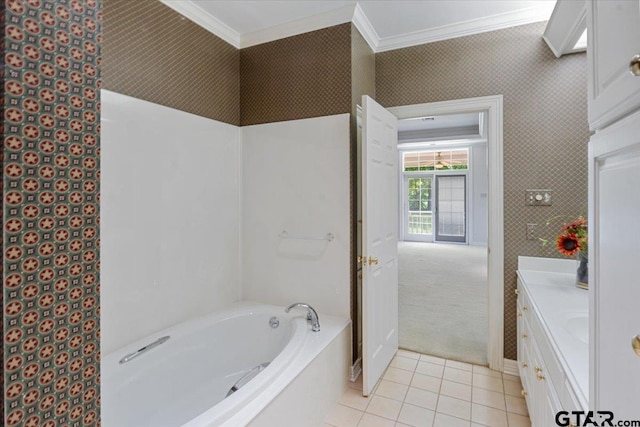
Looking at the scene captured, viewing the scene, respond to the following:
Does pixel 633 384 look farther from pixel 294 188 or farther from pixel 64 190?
pixel 294 188

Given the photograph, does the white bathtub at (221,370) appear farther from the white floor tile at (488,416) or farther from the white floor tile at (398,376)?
the white floor tile at (488,416)

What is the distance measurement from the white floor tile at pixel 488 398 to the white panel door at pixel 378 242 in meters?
0.64

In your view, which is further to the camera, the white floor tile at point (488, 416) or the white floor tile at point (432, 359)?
the white floor tile at point (432, 359)

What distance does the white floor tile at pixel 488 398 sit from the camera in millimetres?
2145

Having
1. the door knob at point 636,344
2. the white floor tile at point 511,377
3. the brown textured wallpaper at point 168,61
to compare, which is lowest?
the white floor tile at point 511,377

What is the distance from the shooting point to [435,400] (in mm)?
2209

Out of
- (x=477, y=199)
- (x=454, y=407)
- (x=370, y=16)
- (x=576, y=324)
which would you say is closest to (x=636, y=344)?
(x=576, y=324)

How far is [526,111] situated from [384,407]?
2315 millimetres

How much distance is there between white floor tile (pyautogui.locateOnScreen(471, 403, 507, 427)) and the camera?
1.98 meters

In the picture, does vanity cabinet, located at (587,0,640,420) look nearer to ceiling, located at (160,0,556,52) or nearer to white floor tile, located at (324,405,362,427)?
white floor tile, located at (324,405,362,427)

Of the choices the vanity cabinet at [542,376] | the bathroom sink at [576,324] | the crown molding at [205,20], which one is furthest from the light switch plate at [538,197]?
the crown molding at [205,20]

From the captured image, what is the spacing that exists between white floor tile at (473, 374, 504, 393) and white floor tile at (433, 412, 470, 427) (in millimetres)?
458

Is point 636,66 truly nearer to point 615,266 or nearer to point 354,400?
point 615,266

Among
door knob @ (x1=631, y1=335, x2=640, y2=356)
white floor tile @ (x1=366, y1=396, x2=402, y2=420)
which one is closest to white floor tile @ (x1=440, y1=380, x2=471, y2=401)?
white floor tile @ (x1=366, y1=396, x2=402, y2=420)
